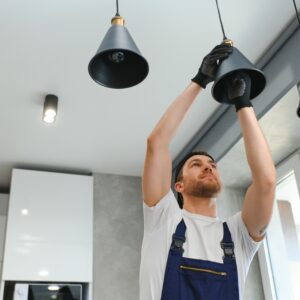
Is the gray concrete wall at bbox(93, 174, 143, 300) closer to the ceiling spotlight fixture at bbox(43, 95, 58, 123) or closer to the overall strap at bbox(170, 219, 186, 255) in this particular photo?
the ceiling spotlight fixture at bbox(43, 95, 58, 123)

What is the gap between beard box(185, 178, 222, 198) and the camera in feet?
4.30

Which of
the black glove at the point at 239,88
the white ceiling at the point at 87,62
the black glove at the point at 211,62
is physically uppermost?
the white ceiling at the point at 87,62

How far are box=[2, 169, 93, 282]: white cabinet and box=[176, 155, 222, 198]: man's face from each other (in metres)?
1.81

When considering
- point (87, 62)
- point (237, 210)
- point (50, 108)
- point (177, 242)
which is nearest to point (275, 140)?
point (237, 210)

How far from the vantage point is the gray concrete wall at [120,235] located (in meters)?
3.06

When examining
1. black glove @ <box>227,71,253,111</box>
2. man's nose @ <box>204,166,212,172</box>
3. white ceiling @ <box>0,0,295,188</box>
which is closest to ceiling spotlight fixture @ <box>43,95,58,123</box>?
white ceiling @ <box>0,0,295,188</box>

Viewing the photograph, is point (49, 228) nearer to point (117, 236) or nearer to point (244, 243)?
point (117, 236)

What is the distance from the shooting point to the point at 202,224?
1.24m

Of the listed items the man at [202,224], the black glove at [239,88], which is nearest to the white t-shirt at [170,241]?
the man at [202,224]

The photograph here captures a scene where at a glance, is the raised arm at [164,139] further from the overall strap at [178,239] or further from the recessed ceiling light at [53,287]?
the recessed ceiling light at [53,287]

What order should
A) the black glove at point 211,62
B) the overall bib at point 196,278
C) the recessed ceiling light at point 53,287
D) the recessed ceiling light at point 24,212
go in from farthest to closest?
the recessed ceiling light at point 24,212
the recessed ceiling light at point 53,287
the black glove at point 211,62
the overall bib at point 196,278

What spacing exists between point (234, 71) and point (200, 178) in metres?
0.33

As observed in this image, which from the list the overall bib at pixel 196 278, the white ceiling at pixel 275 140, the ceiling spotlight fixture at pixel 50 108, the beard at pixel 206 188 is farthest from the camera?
the ceiling spotlight fixture at pixel 50 108

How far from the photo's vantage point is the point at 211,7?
198 cm
